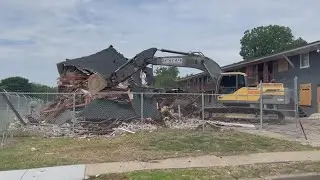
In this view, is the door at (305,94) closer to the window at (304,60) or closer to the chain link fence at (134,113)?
the window at (304,60)

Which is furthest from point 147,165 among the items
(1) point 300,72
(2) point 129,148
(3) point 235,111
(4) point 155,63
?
(1) point 300,72

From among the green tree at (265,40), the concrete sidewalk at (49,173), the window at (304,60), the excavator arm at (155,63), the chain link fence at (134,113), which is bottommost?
the concrete sidewalk at (49,173)

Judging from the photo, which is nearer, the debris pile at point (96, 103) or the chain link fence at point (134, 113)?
the chain link fence at point (134, 113)

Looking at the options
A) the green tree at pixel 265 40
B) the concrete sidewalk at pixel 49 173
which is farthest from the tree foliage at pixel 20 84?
the concrete sidewalk at pixel 49 173

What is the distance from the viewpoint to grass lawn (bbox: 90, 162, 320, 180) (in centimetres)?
966

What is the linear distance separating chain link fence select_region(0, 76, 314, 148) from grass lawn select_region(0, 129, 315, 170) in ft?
6.43

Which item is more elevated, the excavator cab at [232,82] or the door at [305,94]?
the excavator cab at [232,82]

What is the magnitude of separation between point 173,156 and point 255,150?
Result: 2601 millimetres

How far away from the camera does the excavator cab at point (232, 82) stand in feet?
91.7

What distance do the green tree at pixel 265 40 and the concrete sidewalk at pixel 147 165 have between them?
8227 centimetres

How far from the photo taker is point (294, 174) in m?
10.1

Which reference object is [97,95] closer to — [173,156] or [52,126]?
[52,126]

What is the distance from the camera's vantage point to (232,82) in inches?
1120

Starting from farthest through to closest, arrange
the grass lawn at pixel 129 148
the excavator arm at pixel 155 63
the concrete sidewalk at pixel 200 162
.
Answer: the excavator arm at pixel 155 63
the grass lawn at pixel 129 148
the concrete sidewalk at pixel 200 162
